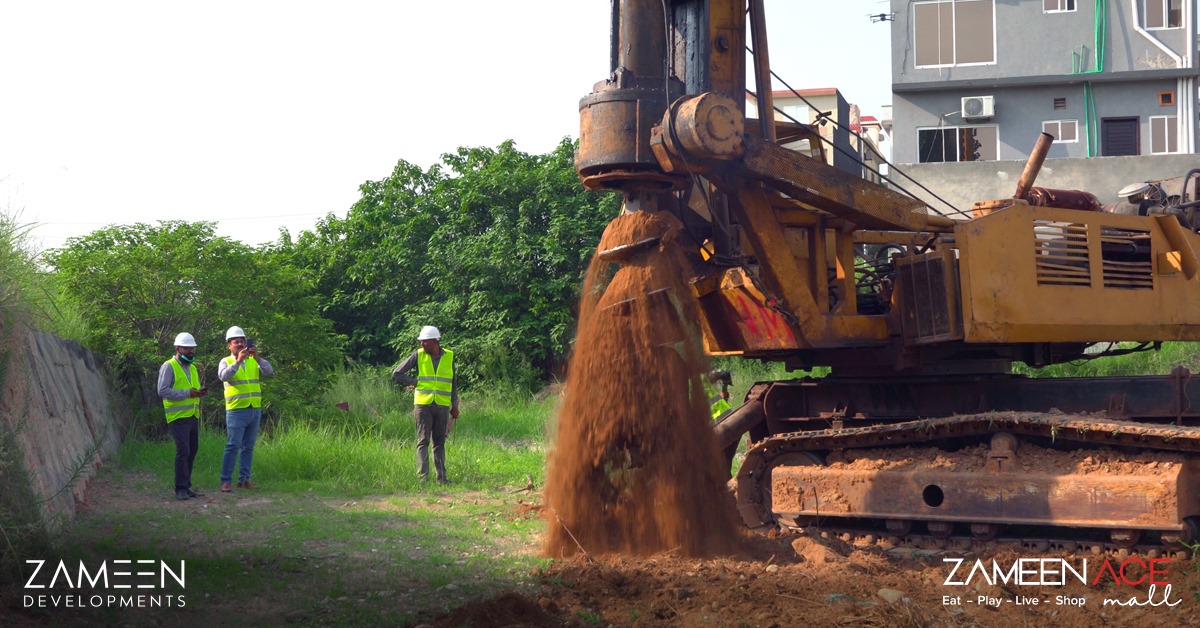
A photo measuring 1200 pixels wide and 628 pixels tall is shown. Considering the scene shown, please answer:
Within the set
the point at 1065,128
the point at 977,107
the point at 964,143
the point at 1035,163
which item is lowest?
the point at 1035,163

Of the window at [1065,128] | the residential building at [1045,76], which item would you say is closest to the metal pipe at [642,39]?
the residential building at [1045,76]

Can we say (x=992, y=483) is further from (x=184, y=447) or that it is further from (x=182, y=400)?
(x=182, y=400)

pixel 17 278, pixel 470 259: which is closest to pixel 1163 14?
pixel 470 259

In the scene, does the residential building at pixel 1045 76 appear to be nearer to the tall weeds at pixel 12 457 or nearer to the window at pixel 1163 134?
the window at pixel 1163 134

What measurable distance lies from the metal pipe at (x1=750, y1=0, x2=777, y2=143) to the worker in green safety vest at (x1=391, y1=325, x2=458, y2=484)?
217 inches

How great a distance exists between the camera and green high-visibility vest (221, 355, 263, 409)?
37.8ft

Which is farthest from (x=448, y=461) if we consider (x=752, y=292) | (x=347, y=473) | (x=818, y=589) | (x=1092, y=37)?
(x=1092, y=37)

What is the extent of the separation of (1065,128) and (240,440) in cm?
2385

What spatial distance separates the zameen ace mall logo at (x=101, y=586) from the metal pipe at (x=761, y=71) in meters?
4.44

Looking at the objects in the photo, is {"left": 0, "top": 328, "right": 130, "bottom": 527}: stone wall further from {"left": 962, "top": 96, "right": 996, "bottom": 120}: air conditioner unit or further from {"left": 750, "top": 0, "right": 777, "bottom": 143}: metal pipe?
{"left": 962, "top": 96, "right": 996, "bottom": 120}: air conditioner unit

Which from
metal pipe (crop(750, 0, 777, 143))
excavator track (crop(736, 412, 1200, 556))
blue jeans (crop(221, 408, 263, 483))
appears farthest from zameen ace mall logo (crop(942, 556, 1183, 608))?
blue jeans (crop(221, 408, 263, 483))

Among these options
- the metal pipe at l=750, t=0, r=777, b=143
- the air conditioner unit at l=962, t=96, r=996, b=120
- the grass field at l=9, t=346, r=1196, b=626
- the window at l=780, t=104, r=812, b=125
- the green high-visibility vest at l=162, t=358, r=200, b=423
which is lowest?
the grass field at l=9, t=346, r=1196, b=626

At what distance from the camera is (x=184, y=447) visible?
10.7 metres

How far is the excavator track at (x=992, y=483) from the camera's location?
6441 millimetres
